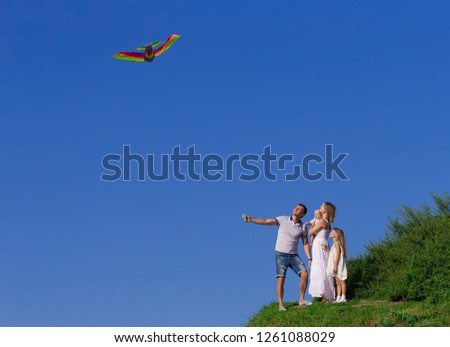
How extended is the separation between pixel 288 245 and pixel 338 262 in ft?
4.05

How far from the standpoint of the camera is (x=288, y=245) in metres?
17.9

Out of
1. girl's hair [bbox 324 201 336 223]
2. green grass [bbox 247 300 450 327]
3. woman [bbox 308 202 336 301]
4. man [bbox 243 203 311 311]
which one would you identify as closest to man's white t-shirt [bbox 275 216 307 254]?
man [bbox 243 203 311 311]

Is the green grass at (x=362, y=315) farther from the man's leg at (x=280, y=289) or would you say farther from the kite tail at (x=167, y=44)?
the kite tail at (x=167, y=44)

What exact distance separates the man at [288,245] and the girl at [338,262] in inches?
27.5

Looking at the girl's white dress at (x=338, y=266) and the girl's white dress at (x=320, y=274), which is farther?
the girl's white dress at (x=320, y=274)

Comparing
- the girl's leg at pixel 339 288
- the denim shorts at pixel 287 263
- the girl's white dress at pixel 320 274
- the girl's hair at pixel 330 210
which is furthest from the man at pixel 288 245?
the girl's leg at pixel 339 288

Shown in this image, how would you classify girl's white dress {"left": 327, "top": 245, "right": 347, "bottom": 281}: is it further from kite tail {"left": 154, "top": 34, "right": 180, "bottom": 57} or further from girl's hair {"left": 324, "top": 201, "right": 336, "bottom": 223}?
kite tail {"left": 154, "top": 34, "right": 180, "bottom": 57}

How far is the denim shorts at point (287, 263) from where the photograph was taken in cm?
1783

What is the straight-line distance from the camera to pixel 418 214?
21.5 m

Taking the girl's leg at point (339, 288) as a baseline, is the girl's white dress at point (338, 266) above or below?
above
